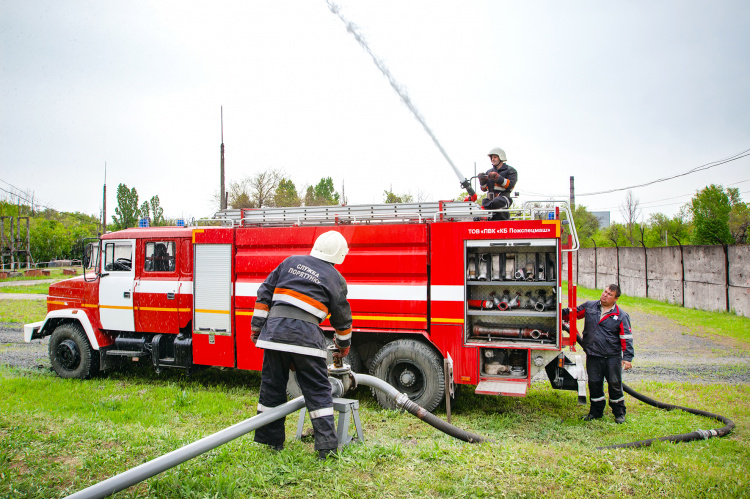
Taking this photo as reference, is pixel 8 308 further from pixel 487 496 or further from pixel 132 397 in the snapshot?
pixel 487 496

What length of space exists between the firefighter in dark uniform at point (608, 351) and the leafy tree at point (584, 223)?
111 ft

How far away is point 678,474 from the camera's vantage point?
3670mm

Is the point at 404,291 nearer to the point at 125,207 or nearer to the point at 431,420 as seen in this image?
the point at 431,420

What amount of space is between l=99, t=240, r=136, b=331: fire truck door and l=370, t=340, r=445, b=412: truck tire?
422 centimetres

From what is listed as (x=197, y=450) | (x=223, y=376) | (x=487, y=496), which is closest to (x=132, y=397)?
(x=223, y=376)

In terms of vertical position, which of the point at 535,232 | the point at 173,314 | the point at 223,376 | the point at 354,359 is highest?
the point at 535,232

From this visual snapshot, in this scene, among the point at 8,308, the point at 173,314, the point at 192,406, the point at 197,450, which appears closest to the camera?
the point at 197,450

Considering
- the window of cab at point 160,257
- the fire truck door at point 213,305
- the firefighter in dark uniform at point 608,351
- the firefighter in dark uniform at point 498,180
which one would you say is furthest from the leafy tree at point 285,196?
the firefighter in dark uniform at point 608,351

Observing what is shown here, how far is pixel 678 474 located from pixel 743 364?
724 centimetres

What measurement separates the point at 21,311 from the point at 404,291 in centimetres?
1541

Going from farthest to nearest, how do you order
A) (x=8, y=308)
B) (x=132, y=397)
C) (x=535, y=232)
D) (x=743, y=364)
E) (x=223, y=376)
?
(x=8, y=308), (x=743, y=364), (x=223, y=376), (x=132, y=397), (x=535, y=232)

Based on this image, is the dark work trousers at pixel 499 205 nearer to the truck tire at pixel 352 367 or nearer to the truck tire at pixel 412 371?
the truck tire at pixel 412 371

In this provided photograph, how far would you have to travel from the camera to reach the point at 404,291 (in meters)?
6.40

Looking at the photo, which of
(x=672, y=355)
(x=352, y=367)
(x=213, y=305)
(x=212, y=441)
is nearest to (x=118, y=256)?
(x=213, y=305)
